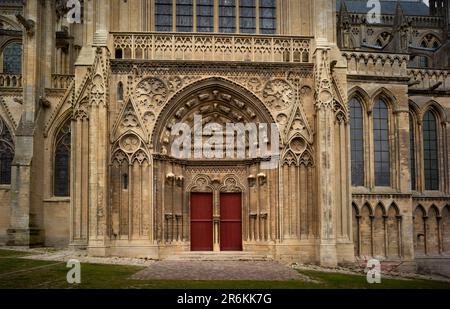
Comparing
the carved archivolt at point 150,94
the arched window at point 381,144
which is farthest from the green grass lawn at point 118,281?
the arched window at point 381,144

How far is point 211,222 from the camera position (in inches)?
985

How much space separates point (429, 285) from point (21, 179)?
19.4 m

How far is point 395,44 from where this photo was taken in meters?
30.2

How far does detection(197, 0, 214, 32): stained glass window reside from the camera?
85.4ft

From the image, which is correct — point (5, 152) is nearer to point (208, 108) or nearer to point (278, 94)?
point (208, 108)

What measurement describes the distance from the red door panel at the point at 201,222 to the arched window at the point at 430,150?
11763 millimetres

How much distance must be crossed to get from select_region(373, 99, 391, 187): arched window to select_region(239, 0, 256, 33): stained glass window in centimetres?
708

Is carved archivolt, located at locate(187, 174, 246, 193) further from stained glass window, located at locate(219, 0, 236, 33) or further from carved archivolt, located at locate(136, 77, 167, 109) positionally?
stained glass window, located at locate(219, 0, 236, 33)

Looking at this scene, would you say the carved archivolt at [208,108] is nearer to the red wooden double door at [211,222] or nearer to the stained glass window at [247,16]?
the red wooden double door at [211,222]

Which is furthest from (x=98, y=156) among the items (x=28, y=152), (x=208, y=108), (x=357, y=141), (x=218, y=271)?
(x=357, y=141)

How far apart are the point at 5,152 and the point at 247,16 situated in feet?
48.4
